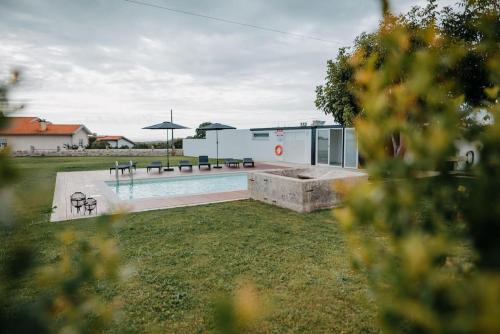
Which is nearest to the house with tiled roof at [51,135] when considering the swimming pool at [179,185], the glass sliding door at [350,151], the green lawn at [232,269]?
the swimming pool at [179,185]

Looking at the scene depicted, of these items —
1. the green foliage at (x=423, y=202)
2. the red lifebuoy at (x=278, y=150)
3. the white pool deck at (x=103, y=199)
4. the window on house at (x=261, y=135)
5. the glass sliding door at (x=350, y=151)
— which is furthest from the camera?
the window on house at (x=261, y=135)

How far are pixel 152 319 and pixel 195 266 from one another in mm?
1605

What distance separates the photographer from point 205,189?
16641mm

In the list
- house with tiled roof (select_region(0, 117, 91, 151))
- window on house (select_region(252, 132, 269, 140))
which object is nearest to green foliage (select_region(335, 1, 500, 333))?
window on house (select_region(252, 132, 269, 140))

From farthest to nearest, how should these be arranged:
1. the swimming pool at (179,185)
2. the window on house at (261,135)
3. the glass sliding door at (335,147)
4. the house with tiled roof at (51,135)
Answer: the house with tiled roof at (51,135), the window on house at (261,135), the glass sliding door at (335,147), the swimming pool at (179,185)

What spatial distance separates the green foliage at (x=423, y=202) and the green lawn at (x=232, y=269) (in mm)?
1190

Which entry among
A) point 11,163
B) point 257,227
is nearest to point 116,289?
point 257,227

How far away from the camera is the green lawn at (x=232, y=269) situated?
406cm

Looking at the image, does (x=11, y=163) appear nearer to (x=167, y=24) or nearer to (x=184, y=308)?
(x=184, y=308)

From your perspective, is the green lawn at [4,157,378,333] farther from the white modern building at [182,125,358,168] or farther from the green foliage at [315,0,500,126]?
the white modern building at [182,125,358,168]

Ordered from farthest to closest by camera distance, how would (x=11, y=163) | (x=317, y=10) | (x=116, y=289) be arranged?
(x=317, y=10)
(x=116, y=289)
(x=11, y=163)

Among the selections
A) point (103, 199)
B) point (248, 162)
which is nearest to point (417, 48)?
point (103, 199)

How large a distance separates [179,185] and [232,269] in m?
12.5

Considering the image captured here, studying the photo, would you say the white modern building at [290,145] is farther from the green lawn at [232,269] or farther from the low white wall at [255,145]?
the green lawn at [232,269]
